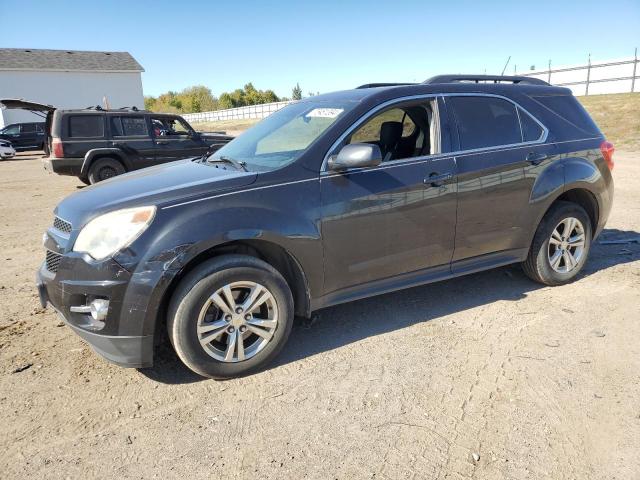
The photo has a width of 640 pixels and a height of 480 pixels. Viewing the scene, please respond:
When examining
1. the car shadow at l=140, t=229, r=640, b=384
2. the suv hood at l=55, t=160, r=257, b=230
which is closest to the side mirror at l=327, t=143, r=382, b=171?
the suv hood at l=55, t=160, r=257, b=230

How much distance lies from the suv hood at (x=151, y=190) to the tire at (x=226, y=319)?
18.1 inches

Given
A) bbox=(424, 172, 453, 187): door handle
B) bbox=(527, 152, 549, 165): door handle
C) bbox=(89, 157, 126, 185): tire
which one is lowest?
bbox=(89, 157, 126, 185): tire

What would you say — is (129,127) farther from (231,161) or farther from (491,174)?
(491,174)

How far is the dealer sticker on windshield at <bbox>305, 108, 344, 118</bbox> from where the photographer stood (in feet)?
12.1

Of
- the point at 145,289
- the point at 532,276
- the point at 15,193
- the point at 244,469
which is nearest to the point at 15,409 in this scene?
the point at 145,289

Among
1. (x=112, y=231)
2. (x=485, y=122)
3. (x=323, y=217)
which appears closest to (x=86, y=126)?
(x=112, y=231)

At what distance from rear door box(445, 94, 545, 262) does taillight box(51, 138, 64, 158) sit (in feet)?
30.6

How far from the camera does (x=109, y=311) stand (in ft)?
9.32

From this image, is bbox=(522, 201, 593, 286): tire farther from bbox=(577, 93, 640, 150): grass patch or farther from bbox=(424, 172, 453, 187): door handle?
bbox=(577, 93, 640, 150): grass patch

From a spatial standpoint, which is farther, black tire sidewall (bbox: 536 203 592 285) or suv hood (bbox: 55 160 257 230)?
black tire sidewall (bbox: 536 203 592 285)

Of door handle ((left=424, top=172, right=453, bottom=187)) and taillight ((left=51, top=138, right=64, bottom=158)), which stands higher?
taillight ((left=51, top=138, right=64, bottom=158))

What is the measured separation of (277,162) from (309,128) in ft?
1.55

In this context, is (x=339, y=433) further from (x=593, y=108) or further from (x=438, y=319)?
(x=593, y=108)

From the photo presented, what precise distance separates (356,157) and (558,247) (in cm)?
247
